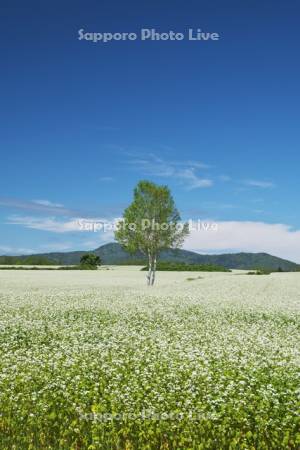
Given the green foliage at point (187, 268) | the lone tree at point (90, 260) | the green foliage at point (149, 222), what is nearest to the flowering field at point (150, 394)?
the green foliage at point (149, 222)

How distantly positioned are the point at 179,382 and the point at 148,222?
54.5 metres

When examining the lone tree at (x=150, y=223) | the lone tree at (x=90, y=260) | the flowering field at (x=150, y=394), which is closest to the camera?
the flowering field at (x=150, y=394)

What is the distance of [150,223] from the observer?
67875 mm

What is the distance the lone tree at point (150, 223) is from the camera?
224 feet

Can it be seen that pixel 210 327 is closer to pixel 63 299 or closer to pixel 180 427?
pixel 180 427

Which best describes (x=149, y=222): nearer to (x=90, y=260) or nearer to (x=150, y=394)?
(x=150, y=394)

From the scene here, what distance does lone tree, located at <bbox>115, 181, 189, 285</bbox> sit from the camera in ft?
224

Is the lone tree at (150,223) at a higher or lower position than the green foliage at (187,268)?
higher

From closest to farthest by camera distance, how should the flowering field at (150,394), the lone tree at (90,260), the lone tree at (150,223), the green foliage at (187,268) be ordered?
the flowering field at (150,394), the lone tree at (150,223), the green foliage at (187,268), the lone tree at (90,260)

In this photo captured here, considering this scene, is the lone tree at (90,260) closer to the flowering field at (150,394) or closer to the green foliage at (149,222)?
the green foliage at (149,222)

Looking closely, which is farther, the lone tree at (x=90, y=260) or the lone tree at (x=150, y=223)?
the lone tree at (x=90, y=260)

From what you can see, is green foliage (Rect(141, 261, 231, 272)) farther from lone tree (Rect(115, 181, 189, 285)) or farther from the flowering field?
the flowering field

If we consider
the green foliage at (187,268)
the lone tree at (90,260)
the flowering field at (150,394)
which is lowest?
the flowering field at (150,394)

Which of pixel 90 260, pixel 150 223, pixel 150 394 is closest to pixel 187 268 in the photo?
pixel 90 260
